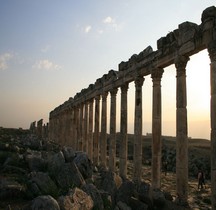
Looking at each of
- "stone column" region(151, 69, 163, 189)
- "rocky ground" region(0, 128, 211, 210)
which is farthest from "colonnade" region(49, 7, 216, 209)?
"rocky ground" region(0, 128, 211, 210)

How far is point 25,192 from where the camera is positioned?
40.0 ft

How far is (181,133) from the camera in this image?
16625 mm

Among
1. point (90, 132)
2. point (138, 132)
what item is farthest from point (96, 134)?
point (138, 132)

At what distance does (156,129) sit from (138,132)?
7.47ft

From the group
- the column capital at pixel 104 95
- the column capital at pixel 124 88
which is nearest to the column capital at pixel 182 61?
the column capital at pixel 124 88

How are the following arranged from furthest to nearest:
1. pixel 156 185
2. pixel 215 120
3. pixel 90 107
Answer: pixel 90 107
pixel 156 185
pixel 215 120

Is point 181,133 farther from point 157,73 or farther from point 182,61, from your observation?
point 157,73

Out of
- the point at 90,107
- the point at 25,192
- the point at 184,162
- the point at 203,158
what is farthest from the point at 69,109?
the point at 25,192

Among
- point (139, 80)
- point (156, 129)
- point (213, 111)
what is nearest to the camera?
point (213, 111)

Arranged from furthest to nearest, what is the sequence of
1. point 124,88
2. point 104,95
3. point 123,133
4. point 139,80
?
point 104,95 < point 124,88 < point 123,133 < point 139,80

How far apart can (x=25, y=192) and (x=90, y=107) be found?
874 inches

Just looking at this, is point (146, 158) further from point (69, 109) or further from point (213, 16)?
point (213, 16)

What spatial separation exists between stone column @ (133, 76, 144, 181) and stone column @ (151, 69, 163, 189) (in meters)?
1.93

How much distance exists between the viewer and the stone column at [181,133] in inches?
640
